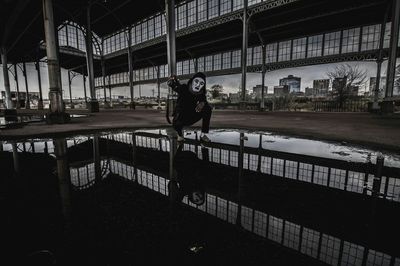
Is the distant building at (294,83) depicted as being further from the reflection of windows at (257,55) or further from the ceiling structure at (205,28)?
the ceiling structure at (205,28)

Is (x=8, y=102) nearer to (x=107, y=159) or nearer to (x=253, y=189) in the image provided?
(x=107, y=159)

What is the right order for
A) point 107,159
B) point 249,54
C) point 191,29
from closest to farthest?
point 107,159 → point 191,29 → point 249,54

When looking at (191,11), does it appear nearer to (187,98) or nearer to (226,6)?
(226,6)

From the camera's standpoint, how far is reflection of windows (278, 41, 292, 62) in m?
18.8

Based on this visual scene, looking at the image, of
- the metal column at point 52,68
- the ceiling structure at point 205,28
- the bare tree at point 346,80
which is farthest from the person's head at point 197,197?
the bare tree at point 346,80

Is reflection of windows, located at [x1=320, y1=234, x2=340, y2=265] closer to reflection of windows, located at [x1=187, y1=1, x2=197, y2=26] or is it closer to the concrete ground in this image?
the concrete ground

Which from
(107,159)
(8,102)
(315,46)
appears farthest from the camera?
(315,46)

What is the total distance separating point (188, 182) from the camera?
58.9 inches

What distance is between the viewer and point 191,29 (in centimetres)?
1639

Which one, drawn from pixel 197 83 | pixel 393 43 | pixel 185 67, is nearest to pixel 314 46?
pixel 393 43

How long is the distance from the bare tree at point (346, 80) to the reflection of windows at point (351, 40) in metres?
9.99

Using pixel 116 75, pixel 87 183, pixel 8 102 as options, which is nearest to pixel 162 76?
pixel 116 75

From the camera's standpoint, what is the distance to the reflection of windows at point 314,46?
17.3 meters

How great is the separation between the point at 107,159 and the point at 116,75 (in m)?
36.6
